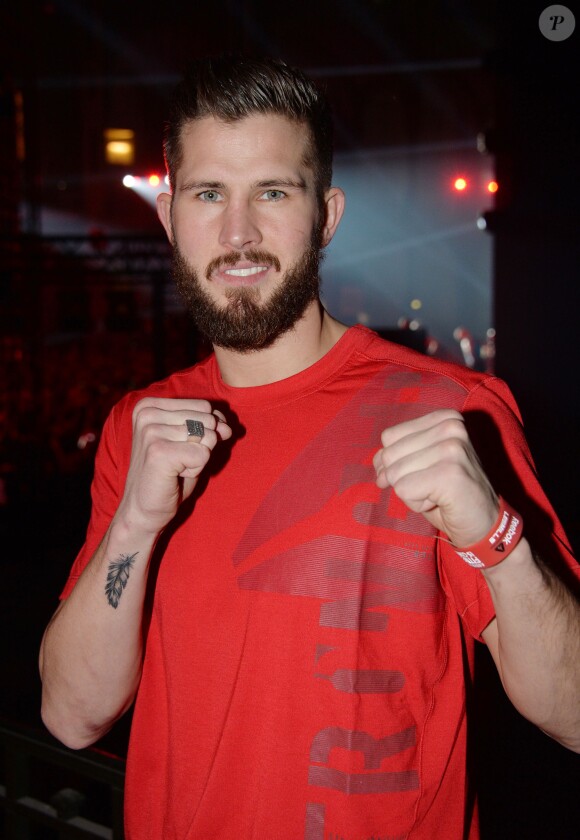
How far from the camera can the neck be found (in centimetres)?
150

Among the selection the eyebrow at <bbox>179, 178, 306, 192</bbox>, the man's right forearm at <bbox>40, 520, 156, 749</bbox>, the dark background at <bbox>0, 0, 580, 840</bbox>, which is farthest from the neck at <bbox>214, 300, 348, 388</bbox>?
the dark background at <bbox>0, 0, 580, 840</bbox>

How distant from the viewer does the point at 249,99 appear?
1.43 metres

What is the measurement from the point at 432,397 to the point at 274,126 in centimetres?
66

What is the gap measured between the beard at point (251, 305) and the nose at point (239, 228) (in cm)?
2

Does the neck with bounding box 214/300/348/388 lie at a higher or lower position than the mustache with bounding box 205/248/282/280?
lower

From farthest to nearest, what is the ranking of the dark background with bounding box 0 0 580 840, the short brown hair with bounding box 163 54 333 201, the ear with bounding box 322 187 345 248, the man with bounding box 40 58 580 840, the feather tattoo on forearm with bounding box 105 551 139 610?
the dark background with bounding box 0 0 580 840 → the ear with bounding box 322 187 345 248 → the short brown hair with bounding box 163 54 333 201 → the feather tattoo on forearm with bounding box 105 551 139 610 → the man with bounding box 40 58 580 840

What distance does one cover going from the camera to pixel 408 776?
4.07 ft

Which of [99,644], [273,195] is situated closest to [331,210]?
[273,195]

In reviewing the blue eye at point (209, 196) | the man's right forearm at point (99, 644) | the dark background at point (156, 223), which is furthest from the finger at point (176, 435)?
the dark background at point (156, 223)

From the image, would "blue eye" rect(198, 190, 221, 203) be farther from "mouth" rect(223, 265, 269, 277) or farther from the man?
"mouth" rect(223, 265, 269, 277)

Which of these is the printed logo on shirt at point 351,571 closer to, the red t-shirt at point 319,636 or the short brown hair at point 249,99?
the red t-shirt at point 319,636

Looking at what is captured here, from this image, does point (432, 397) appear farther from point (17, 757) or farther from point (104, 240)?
point (104, 240)

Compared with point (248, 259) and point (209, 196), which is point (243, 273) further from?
point (209, 196)

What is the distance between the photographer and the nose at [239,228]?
54.6 inches
